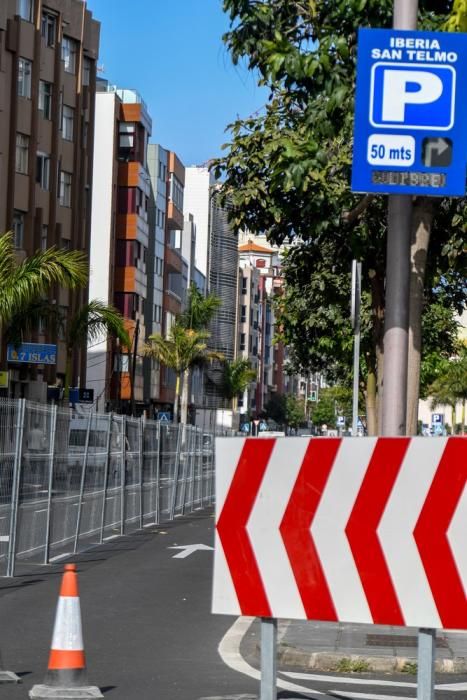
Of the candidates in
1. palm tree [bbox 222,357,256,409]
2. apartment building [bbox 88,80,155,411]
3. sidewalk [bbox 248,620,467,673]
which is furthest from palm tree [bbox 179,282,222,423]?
sidewalk [bbox 248,620,467,673]

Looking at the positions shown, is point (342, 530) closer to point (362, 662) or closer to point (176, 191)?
point (362, 662)

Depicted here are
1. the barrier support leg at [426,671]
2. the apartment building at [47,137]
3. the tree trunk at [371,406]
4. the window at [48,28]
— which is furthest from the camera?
the window at [48,28]

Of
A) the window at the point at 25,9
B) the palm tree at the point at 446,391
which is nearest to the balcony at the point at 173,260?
the palm tree at the point at 446,391

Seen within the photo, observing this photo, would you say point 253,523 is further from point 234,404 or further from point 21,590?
point 234,404

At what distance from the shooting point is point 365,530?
22.3ft

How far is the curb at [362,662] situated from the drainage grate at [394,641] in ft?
2.14

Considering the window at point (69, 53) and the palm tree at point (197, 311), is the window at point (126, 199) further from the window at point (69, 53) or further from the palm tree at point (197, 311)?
the window at point (69, 53)

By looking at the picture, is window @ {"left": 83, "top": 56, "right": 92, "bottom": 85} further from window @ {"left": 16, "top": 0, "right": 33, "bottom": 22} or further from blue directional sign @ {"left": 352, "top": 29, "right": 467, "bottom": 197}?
blue directional sign @ {"left": 352, "top": 29, "right": 467, "bottom": 197}

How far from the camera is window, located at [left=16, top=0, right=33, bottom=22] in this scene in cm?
5538

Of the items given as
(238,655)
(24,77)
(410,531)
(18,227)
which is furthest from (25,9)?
(410,531)

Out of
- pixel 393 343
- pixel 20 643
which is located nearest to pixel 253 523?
pixel 393 343

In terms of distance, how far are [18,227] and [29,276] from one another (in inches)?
1041

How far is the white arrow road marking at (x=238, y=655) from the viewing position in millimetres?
8891

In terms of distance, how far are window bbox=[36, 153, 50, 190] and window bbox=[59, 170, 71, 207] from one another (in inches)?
97.3
